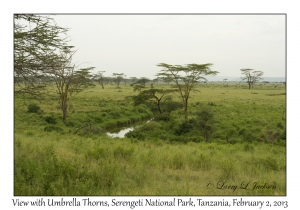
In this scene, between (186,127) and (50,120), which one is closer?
(186,127)

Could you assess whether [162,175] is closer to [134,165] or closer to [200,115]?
[134,165]

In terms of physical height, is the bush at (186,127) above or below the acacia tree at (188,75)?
below

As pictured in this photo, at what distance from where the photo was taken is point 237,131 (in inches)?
672

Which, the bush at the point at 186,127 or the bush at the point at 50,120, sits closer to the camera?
the bush at the point at 186,127

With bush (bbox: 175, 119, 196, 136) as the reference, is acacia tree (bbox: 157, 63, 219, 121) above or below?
above

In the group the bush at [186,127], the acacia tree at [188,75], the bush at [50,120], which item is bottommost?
the bush at [186,127]

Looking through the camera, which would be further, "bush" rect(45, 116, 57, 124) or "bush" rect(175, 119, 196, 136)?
"bush" rect(45, 116, 57, 124)

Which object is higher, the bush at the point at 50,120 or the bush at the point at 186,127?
the bush at the point at 50,120

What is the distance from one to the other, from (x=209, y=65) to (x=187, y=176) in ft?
55.4

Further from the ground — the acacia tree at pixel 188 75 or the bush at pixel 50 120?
the acacia tree at pixel 188 75

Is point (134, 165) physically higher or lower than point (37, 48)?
lower

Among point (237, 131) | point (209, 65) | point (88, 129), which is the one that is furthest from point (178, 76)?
point (88, 129)

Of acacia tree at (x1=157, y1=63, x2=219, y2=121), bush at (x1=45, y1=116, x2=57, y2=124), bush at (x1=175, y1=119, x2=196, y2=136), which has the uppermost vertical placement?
acacia tree at (x1=157, y1=63, x2=219, y2=121)

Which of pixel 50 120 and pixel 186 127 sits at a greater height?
pixel 50 120
